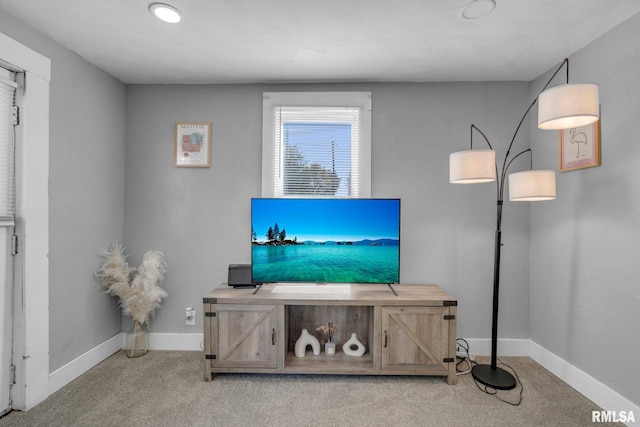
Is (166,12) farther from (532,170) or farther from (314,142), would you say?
(532,170)

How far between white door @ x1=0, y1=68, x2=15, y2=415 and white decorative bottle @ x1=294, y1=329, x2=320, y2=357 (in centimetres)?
185

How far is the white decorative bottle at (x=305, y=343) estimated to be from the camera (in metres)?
2.58

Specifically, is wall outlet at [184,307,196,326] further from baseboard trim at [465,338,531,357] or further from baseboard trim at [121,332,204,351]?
baseboard trim at [465,338,531,357]

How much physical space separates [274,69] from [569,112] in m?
2.08

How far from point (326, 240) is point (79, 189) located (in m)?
1.95

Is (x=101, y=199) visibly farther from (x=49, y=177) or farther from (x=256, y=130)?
(x=256, y=130)

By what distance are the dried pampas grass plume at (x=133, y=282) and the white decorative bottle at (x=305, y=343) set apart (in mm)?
1254

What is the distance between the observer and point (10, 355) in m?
2.01

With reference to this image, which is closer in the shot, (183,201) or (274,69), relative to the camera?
(274,69)

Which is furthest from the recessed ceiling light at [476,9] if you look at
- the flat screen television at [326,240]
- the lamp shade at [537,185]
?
the flat screen television at [326,240]

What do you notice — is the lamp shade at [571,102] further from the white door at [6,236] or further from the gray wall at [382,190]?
the white door at [6,236]

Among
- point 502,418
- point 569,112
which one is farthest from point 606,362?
point 569,112

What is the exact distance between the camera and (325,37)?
7.18 feet

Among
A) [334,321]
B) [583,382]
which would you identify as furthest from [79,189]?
[583,382]
